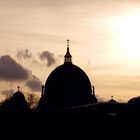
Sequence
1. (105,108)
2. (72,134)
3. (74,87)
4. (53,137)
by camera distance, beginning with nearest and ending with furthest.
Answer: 1. (105,108)
2. (72,134)
3. (53,137)
4. (74,87)

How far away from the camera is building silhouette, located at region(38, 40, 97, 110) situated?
164500 mm

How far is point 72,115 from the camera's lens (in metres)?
133

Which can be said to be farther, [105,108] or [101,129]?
[105,108]

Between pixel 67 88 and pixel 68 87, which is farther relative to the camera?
pixel 67 88

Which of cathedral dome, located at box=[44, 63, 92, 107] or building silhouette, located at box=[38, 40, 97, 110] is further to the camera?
building silhouette, located at box=[38, 40, 97, 110]

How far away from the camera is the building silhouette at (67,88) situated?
16450 centimetres

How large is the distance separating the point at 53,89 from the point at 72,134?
38285 millimetres

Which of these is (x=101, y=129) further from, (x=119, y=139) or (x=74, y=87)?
(x=74, y=87)

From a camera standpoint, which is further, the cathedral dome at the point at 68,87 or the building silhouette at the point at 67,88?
the building silhouette at the point at 67,88

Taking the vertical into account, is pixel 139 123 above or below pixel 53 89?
below

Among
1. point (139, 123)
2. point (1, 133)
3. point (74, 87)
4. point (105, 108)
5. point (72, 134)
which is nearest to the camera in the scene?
point (139, 123)

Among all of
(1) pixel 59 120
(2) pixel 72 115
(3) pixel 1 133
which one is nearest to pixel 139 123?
(3) pixel 1 133

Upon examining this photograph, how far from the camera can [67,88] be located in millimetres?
166875

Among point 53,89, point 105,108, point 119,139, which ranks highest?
point 53,89
